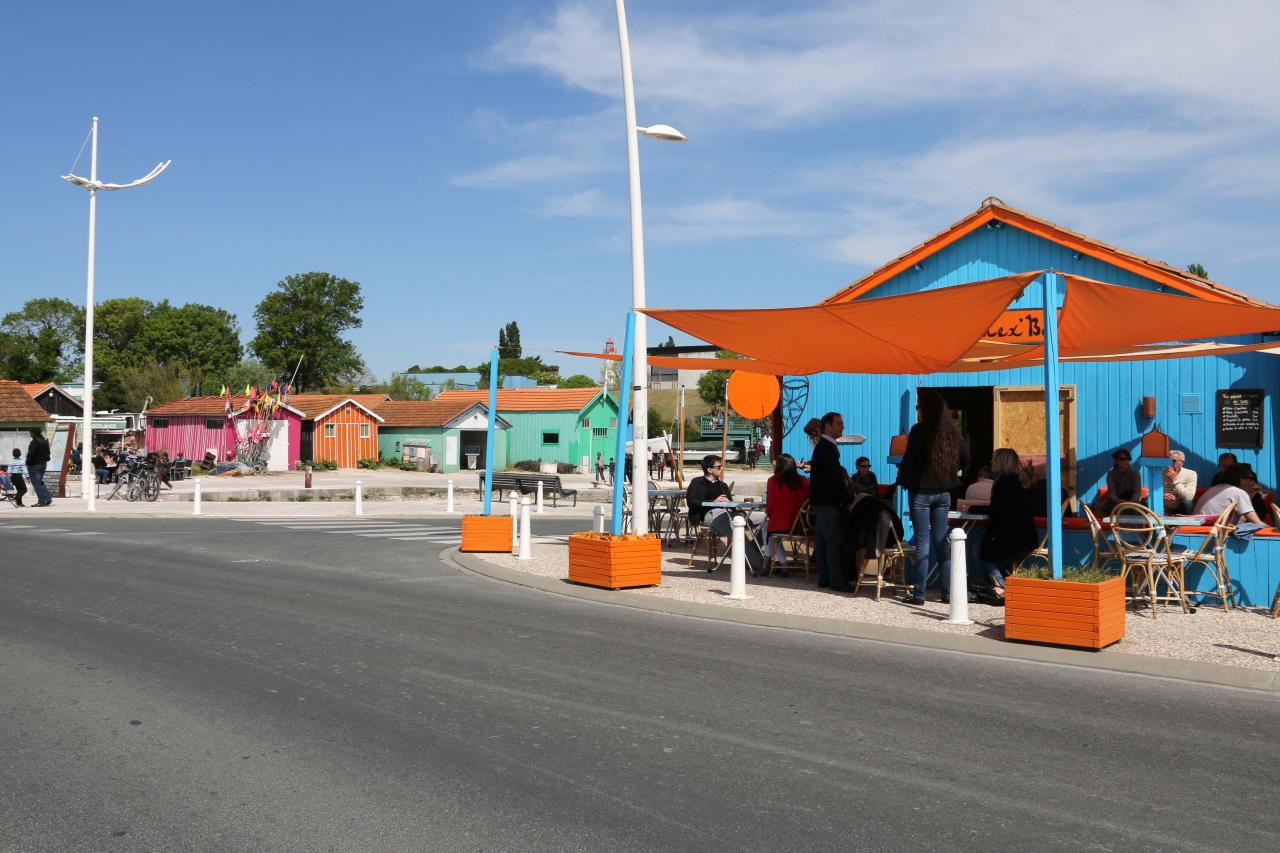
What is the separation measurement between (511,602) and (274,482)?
30445mm

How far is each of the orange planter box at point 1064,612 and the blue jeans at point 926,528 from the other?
5.77ft

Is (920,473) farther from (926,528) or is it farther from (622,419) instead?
(622,419)

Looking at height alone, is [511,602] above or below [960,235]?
below

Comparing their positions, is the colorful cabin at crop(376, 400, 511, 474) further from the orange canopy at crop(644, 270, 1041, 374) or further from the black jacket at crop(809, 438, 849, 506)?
the black jacket at crop(809, 438, 849, 506)

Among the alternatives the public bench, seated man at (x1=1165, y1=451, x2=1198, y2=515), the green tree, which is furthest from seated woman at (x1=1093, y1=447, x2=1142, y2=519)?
the green tree

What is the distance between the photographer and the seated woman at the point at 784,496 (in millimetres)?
11602

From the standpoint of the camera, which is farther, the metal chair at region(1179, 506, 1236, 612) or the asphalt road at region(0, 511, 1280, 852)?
the metal chair at region(1179, 506, 1236, 612)

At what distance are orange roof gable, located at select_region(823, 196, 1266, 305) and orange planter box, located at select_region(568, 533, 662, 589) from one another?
16.7 ft

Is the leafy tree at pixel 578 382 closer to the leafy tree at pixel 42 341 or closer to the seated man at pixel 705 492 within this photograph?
the leafy tree at pixel 42 341

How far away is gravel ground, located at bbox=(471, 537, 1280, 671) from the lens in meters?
7.85

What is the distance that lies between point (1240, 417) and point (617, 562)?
7676 millimetres

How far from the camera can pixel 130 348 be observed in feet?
310

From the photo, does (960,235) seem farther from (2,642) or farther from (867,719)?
Answer: (2,642)

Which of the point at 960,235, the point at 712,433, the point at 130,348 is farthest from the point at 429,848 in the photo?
the point at 130,348
